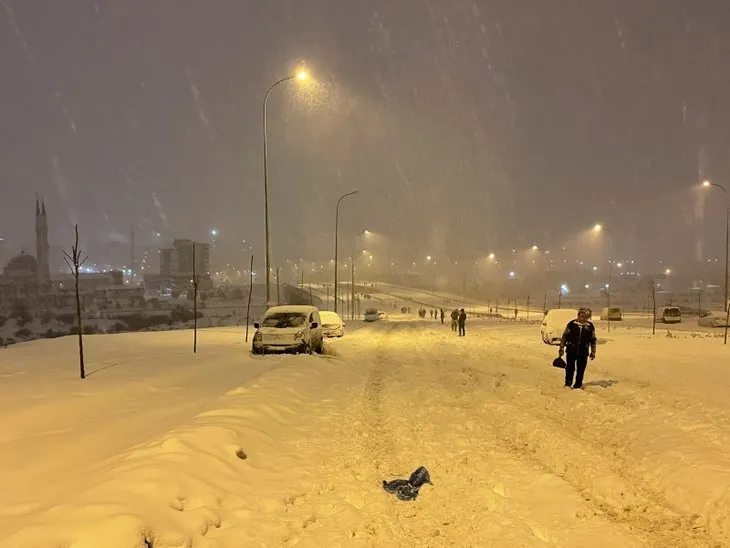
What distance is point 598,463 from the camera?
6.48 metres

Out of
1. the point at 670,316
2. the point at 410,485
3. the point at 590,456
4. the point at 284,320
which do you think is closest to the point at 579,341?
the point at 590,456

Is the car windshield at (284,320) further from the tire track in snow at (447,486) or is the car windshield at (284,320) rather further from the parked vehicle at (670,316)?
the parked vehicle at (670,316)

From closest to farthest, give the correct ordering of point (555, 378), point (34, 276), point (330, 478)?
point (330, 478), point (555, 378), point (34, 276)

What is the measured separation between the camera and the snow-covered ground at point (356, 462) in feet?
15.0

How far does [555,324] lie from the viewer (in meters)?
26.7

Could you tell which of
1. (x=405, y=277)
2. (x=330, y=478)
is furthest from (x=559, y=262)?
(x=330, y=478)

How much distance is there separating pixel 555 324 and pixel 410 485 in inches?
897

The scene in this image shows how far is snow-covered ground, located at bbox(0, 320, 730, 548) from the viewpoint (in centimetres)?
458

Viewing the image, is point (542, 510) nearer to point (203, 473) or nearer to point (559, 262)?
point (203, 473)

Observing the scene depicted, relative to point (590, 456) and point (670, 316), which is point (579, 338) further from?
point (670, 316)

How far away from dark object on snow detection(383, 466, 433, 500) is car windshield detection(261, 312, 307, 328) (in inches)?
506

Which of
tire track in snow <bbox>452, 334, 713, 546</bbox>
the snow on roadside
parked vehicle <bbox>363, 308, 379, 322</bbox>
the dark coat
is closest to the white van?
the dark coat

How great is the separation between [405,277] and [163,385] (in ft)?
569

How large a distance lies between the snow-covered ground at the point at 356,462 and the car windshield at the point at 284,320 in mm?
5697
